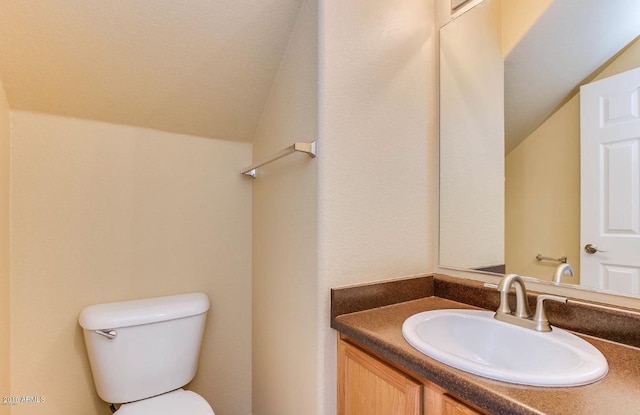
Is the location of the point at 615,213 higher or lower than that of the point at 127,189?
lower

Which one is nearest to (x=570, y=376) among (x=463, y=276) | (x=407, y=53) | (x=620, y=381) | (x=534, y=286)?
(x=620, y=381)

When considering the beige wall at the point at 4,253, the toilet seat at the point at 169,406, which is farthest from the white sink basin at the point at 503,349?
the beige wall at the point at 4,253

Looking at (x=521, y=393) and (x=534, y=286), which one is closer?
(x=521, y=393)

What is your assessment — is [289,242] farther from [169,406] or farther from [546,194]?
[546,194]

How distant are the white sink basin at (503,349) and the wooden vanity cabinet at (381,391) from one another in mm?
86

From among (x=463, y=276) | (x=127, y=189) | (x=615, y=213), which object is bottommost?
(x=463, y=276)

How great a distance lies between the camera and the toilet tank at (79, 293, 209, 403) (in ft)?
3.86

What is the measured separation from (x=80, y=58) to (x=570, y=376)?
5.69ft

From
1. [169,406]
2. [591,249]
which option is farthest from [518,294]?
[169,406]

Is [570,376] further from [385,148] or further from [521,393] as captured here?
[385,148]

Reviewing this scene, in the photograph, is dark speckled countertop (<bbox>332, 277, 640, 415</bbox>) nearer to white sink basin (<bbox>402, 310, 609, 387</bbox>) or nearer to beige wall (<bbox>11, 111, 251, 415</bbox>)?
white sink basin (<bbox>402, 310, 609, 387</bbox>)

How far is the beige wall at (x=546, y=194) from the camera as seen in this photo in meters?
0.98

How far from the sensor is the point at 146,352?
4.03 feet

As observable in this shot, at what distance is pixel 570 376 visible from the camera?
0.61 m
